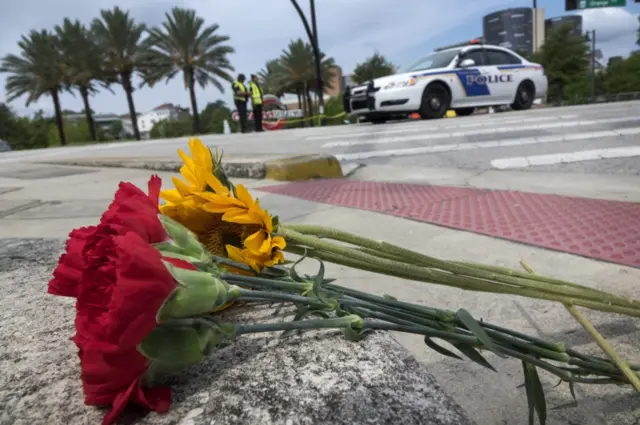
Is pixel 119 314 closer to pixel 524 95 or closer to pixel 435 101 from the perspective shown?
pixel 435 101

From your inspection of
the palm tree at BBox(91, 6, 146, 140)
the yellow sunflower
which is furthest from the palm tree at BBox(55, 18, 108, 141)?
the yellow sunflower

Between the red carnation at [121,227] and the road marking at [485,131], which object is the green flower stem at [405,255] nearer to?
the red carnation at [121,227]

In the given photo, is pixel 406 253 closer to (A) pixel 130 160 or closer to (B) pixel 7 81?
(A) pixel 130 160

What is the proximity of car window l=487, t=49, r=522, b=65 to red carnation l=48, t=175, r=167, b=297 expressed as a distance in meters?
12.0

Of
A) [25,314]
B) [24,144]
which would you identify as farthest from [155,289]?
[24,144]

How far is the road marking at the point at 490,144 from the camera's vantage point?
5258 millimetres

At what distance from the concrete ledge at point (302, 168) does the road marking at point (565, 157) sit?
1.43 meters

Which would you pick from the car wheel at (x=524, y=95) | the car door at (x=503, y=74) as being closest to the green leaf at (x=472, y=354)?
the car door at (x=503, y=74)

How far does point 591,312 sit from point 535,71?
12387 mm

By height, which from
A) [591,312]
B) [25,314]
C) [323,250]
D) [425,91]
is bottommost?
[591,312]

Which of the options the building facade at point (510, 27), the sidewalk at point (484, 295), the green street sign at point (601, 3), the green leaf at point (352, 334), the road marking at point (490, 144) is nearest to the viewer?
the green leaf at point (352, 334)

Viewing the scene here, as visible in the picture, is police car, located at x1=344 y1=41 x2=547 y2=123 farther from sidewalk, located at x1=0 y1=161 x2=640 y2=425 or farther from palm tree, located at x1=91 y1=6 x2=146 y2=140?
palm tree, located at x1=91 y1=6 x2=146 y2=140

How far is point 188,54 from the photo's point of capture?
3209 cm

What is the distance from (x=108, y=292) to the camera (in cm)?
54
